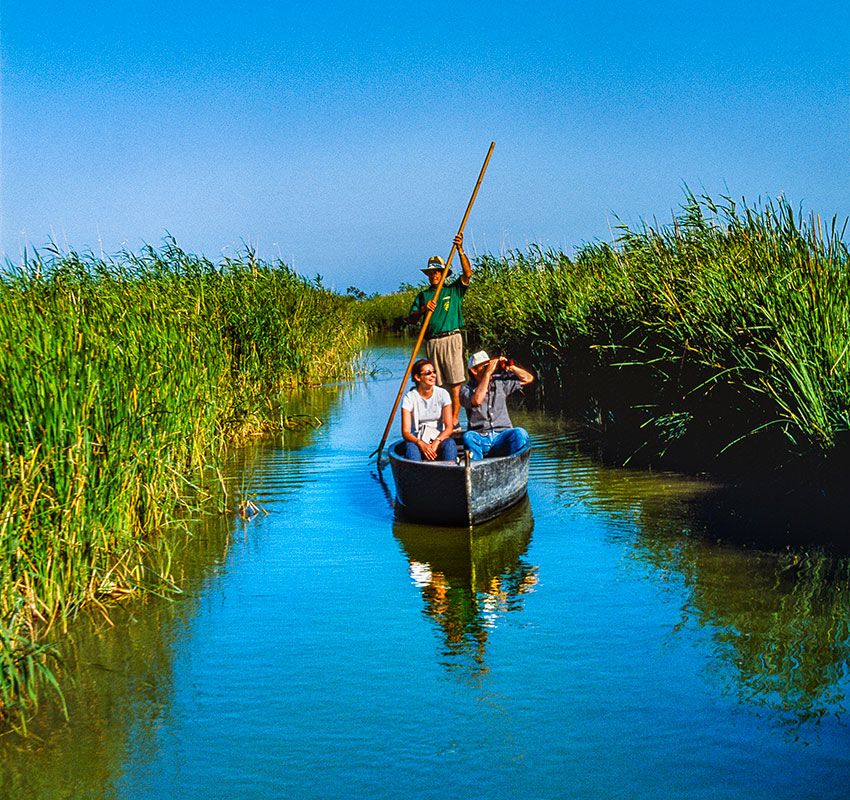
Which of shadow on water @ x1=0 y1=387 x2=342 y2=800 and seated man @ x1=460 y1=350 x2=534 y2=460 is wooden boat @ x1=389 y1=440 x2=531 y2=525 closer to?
seated man @ x1=460 y1=350 x2=534 y2=460

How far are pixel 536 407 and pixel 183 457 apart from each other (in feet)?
28.9

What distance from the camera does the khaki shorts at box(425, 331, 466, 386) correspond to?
13664 mm

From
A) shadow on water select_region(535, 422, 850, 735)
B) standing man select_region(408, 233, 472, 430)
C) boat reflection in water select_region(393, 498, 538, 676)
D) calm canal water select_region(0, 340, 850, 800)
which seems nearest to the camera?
calm canal water select_region(0, 340, 850, 800)

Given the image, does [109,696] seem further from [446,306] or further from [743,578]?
[446,306]

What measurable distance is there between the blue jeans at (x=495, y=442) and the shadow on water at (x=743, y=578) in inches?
30.1

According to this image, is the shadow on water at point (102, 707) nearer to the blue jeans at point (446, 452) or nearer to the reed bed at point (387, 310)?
the blue jeans at point (446, 452)

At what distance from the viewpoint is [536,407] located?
17.9m

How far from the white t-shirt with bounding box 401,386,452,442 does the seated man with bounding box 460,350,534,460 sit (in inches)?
11.3

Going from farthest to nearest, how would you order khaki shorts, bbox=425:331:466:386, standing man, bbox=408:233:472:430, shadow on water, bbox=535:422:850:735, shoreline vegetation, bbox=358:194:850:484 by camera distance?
khaki shorts, bbox=425:331:466:386 → standing man, bbox=408:233:472:430 → shoreline vegetation, bbox=358:194:850:484 → shadow on water, bbox=535:422:850:735

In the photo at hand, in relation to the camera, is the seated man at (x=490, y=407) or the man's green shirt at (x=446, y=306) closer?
the seated man at (x=490, y=407)

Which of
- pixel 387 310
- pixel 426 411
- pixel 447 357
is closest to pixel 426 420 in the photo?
pixel 426 411

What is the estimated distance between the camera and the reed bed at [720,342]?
904cm

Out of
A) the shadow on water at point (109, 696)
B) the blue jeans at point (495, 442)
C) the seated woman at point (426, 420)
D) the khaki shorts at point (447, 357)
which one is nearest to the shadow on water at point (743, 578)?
the blue jeans at point (495, 442)

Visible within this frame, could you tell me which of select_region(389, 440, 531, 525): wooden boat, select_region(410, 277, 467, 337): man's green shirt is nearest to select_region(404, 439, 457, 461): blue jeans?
select_region(389, 440, 531, 525): wooden boat
